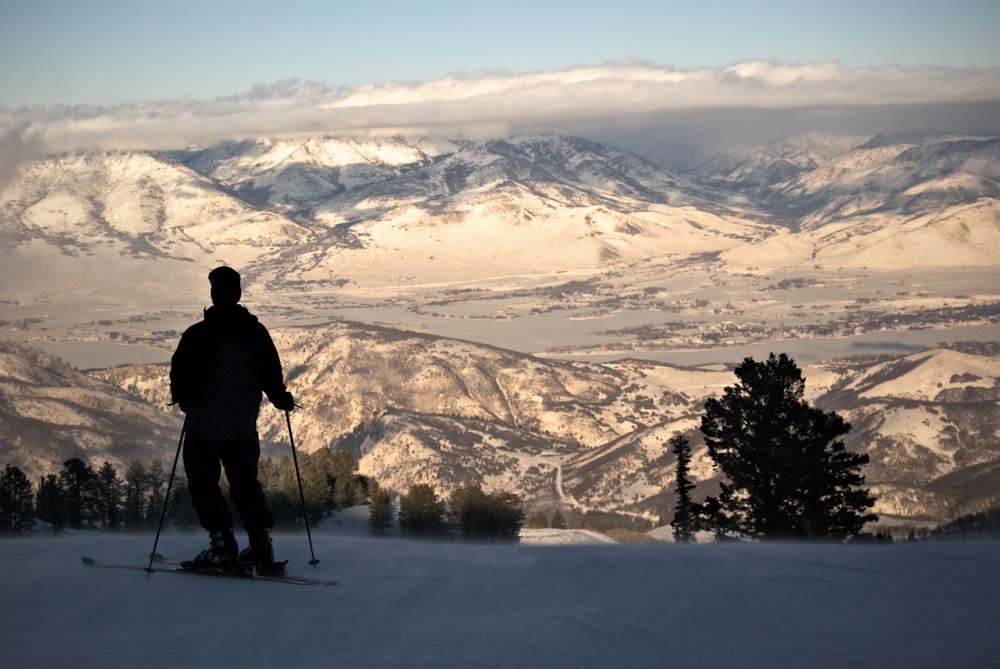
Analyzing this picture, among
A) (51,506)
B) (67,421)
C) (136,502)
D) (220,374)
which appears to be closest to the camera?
(220,374)

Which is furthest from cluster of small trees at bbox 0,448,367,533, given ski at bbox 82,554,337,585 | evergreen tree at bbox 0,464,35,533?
ski at bbox 82,554,337,585

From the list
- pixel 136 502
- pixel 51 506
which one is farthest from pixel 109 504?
pixel 51 506

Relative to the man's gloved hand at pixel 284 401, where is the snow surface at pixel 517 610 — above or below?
below

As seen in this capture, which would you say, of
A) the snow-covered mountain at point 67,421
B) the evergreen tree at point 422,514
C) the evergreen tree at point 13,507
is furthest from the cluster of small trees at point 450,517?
the snow-covered mountain at point 67,421

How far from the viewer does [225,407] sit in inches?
414

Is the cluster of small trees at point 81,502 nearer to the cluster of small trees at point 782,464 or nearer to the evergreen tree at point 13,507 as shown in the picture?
the evergreen tree at point 13,507

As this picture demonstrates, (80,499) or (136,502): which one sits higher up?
(80,499)

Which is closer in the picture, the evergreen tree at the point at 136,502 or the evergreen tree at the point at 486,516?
the evergreen tree at the point at 486,516

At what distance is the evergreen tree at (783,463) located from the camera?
27859 mm

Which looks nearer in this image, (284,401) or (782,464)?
(284,401)

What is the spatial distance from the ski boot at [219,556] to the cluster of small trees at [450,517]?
31450mm

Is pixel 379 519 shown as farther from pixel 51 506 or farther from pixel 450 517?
pixel 51 506

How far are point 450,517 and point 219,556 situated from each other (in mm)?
40234

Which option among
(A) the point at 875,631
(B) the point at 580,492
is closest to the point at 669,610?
(A) the point at 875,631
